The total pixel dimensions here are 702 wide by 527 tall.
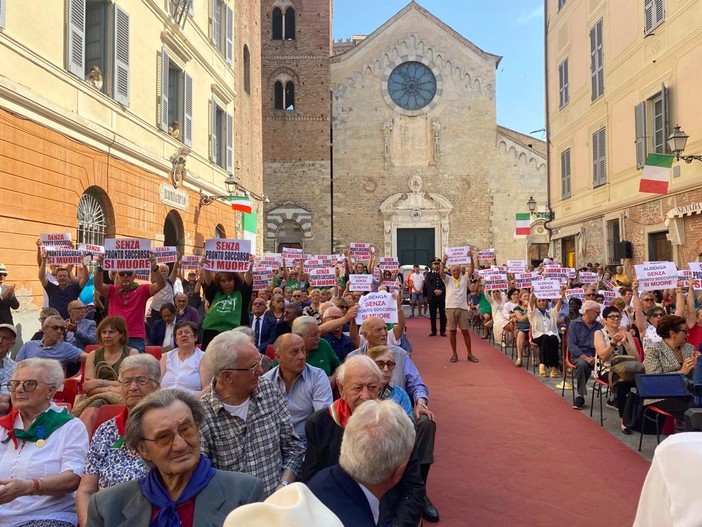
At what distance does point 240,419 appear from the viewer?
10.7 feet

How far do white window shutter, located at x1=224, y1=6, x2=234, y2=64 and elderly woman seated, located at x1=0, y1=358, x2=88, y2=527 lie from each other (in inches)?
716

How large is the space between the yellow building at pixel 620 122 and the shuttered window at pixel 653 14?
0.08 ft

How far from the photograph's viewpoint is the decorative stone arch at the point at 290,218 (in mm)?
29953

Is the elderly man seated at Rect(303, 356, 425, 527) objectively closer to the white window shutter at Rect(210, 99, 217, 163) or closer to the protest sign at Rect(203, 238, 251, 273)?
the protest sign at Rect(203, 238, 251, 273)

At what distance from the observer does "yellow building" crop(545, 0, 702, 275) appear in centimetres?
1311

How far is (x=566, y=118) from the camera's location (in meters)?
21.3

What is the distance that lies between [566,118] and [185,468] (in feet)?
70.4

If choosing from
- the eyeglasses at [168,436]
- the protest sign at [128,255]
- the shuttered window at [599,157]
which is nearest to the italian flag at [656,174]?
the shuttered window at [599,157]

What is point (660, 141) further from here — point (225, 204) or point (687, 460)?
point (687, 460)

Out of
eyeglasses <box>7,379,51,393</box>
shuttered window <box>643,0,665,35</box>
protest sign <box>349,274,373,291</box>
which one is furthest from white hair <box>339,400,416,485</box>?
shuttered window <box>643,0,665,35</box>

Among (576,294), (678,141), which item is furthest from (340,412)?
(678,141)

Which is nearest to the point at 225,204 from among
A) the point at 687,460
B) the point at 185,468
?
the point at 185,468

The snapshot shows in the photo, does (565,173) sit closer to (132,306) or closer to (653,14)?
(653,14)

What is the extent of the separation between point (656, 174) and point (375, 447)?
1250 centimetres
